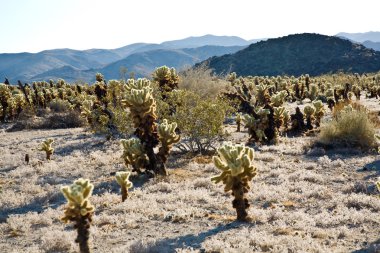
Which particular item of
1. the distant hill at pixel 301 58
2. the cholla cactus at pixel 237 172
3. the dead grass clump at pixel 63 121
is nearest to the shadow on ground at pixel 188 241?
the cholla cactus at pixel 237 172

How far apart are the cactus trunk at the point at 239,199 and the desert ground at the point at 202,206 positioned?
175 mm

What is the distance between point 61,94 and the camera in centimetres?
A: 3625

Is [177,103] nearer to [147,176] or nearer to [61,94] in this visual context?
[147,176]

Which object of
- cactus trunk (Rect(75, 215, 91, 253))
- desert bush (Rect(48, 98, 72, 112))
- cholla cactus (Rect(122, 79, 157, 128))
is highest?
cholla cactus (Rect(122, 79, 157, 128))

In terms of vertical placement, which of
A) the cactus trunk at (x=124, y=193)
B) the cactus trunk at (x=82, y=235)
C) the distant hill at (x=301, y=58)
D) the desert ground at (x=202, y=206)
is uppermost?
the distant hill at (x=301, y=58)

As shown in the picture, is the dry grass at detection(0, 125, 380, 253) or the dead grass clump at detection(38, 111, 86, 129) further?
the dead grass clump at detection(38, 111, 86, 129)

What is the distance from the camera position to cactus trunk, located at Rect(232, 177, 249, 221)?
8.84 metres

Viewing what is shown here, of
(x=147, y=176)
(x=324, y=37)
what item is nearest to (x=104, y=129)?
(x=147, y=176)

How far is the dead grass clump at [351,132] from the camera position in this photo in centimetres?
1636

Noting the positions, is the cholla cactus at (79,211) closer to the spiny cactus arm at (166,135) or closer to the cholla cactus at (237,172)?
the cholla cactus at (237,172)

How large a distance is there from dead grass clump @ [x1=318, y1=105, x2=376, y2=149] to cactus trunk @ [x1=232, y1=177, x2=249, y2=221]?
905cm

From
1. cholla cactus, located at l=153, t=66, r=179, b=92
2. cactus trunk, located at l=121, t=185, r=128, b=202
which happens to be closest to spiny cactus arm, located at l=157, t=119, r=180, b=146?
cactus trunk, located at l=121, t=185, r=128, b=202

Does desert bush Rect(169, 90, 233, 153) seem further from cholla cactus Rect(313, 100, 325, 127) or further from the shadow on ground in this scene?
the shadow on ground

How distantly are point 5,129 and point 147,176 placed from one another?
61.0ft
